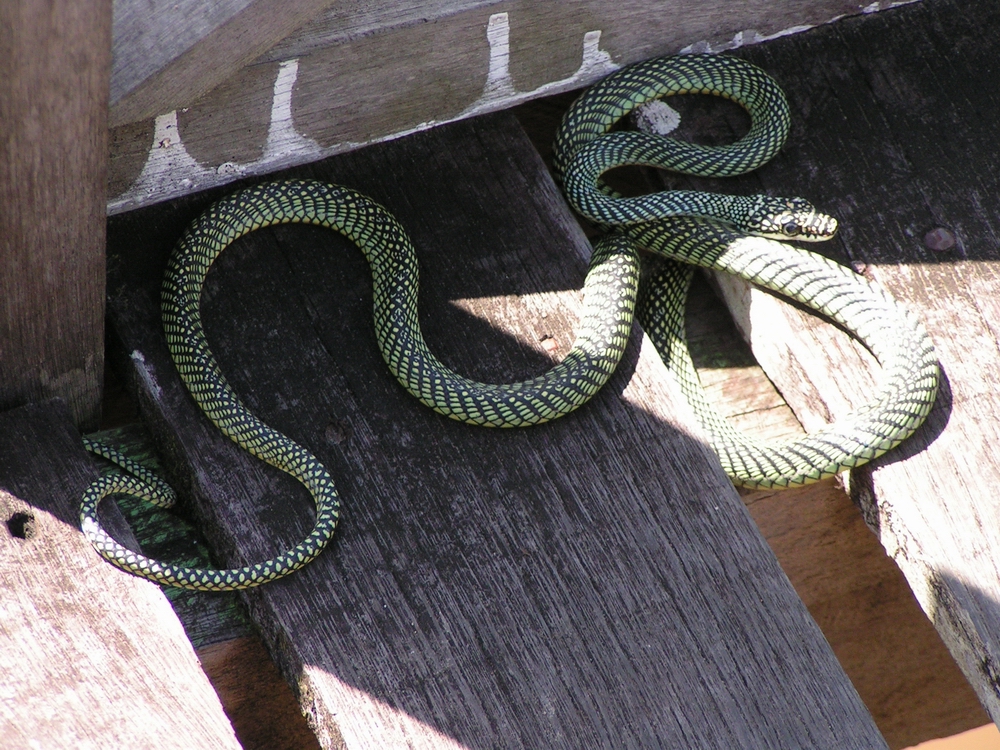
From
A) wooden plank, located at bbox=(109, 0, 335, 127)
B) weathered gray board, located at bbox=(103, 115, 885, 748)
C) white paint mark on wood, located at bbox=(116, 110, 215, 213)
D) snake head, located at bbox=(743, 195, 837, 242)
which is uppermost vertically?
wooden plank, located at bbox=(109, 0, 335, 127)

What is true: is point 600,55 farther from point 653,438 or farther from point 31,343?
point 31,343

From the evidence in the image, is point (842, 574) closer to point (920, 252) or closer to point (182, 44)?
point (920, 252)

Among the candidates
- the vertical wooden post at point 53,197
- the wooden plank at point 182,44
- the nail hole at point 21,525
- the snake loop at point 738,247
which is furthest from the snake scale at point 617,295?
the wooden plank at point 182,44

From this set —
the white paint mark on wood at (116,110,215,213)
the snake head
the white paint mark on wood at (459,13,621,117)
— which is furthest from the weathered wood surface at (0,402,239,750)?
the snake head

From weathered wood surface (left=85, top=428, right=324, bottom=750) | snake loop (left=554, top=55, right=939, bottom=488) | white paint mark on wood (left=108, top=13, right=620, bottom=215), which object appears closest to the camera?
weathered wood surface (left=85, top=428, right=324, bottom=750)

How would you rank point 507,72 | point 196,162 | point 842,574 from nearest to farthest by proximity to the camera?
point 196,162, point 507,72, point 842,574

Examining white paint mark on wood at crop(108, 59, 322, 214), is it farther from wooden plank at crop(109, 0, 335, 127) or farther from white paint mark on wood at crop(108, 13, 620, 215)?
wooden plank at crop(109, 0, 335, 127)

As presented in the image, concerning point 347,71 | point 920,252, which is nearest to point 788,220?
point 920,252

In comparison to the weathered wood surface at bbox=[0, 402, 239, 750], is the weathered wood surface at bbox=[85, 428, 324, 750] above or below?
below
